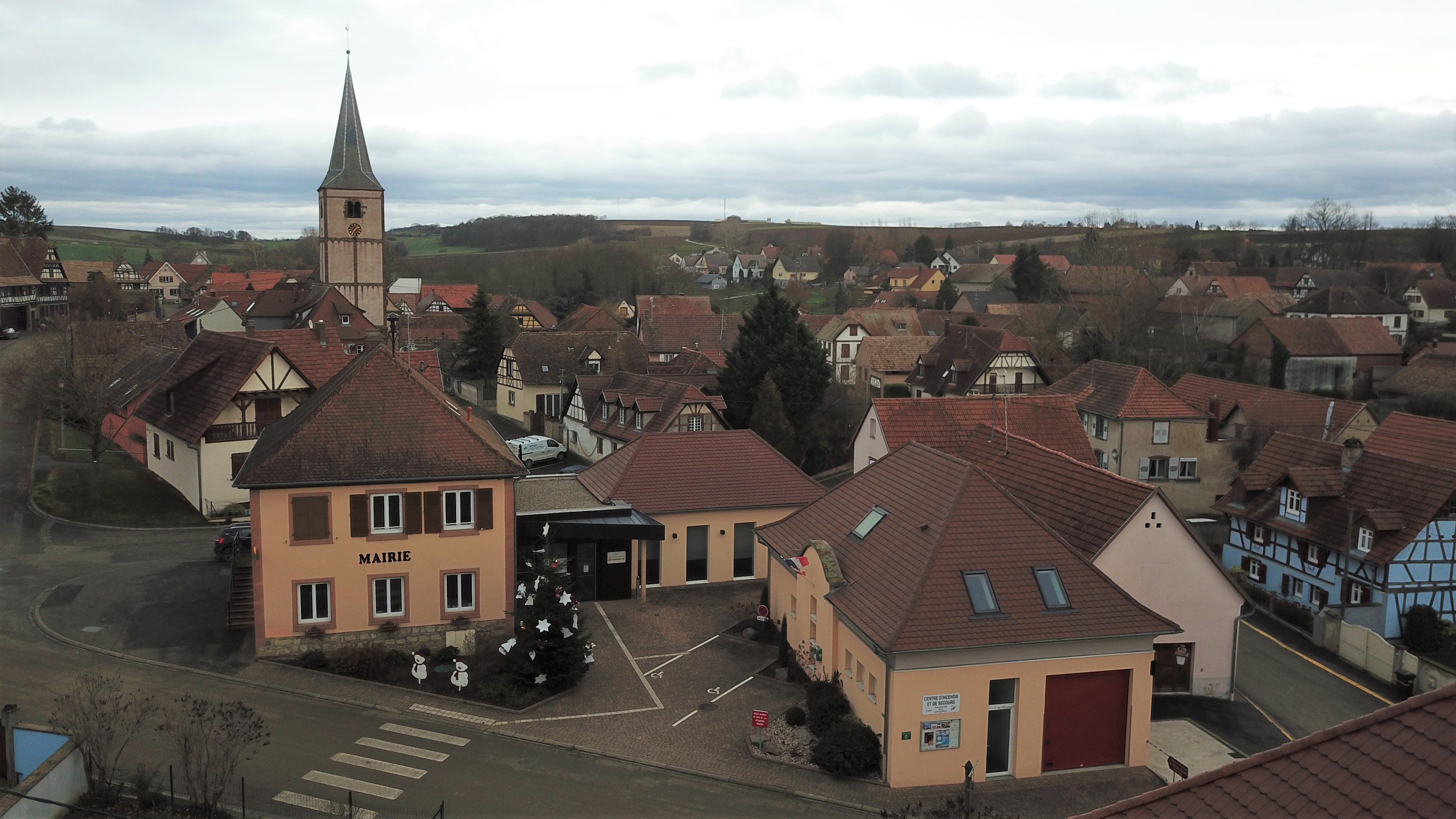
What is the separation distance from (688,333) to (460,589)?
5182cm

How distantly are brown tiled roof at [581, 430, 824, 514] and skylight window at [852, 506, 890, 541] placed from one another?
770 centimetres

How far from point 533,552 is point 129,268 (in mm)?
125525

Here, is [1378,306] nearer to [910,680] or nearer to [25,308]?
[910,680]

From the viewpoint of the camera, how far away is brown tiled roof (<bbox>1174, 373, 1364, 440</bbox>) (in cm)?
5053

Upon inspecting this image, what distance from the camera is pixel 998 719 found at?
2108 cm

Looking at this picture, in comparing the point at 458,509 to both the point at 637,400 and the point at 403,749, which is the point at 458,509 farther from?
the point at 637,400

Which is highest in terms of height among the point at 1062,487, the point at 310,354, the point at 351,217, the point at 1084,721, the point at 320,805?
the point at 351,217

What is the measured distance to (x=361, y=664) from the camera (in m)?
25.1

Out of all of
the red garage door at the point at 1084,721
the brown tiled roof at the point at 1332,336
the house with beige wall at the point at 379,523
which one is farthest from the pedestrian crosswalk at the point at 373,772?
the brown tiled roof at the point at 1332,336

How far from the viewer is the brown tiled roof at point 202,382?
37938 mm

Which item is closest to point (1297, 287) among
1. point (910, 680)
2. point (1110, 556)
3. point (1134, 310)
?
point (1134, 310)

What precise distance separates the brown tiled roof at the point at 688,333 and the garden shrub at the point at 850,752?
55823 millimetres

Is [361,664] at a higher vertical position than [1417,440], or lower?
lower

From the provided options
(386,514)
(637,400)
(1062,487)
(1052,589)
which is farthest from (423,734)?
(637,400)
